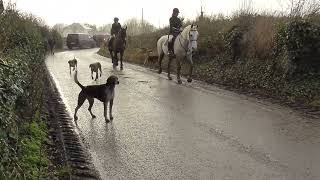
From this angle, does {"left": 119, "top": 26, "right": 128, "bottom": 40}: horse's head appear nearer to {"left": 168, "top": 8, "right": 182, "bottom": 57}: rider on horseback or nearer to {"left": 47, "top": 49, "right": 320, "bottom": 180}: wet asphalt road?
{"left": 168, "top": 8, "right": 182, "bottom": 57}: rider on horseback

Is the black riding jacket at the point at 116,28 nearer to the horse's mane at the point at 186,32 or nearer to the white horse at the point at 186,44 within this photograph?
the white horse at the point at 186,44

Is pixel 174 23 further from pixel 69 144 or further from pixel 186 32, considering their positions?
pixel 69 144

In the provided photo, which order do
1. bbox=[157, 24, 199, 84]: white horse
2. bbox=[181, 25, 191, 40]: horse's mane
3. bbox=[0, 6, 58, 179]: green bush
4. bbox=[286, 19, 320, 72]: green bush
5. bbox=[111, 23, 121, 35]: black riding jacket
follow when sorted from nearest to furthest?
bbox=[0, 6, 58, 179]: green bush
bbox=[286, 19, 320, 72]: green bush
bbox=[157, 24, 199, 84]: white horse
bbox=[181, 25, 191, 40]: horse's mane
bbox=[111, 23, 121, 35]: black riding jacket

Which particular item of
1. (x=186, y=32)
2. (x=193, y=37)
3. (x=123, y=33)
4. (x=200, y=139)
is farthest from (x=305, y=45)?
(x=123, y=33)

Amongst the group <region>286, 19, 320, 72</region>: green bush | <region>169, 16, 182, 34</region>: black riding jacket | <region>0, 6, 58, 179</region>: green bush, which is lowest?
<region>0, 6, 58, 179</region>: green bush

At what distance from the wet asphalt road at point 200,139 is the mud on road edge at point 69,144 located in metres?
0.17

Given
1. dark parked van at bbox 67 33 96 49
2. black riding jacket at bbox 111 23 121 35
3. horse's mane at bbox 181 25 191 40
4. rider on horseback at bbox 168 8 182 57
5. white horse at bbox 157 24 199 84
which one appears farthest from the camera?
dark parked van at bbox 67 33 96 49

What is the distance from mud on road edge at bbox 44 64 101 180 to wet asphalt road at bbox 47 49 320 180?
0.17 m

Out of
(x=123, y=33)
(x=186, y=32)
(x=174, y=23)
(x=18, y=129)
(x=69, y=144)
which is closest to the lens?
(x=18, y=129)

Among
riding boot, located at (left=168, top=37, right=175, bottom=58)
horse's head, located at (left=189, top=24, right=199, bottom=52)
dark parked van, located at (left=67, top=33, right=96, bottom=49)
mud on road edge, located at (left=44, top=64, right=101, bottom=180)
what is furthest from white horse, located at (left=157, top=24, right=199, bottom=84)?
dark parked van, located at (left=67, top=33, right=96, bottom=49)

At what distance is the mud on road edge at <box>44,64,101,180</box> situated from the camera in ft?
24.4

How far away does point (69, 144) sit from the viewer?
9070mm

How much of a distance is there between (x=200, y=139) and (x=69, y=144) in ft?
8.12

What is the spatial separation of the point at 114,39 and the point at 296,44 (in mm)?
13268
